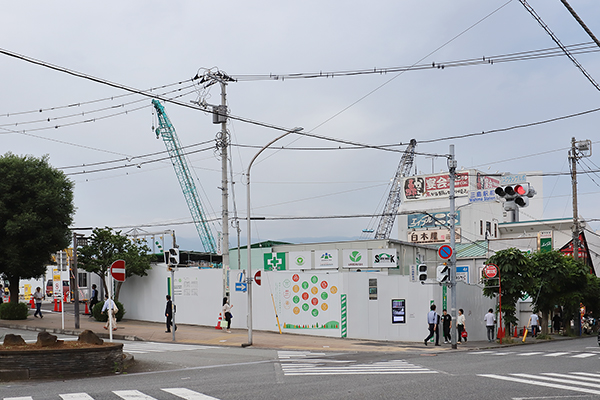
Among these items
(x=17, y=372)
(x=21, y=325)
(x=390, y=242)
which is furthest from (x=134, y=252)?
(x=17, y=372)

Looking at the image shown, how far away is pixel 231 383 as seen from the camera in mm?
12414

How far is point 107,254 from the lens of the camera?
103 feet

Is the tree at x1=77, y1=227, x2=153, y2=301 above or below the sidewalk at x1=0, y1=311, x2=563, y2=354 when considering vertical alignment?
above

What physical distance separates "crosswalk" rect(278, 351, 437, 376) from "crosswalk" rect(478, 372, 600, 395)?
194cm

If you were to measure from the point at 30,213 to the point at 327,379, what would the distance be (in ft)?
66.3

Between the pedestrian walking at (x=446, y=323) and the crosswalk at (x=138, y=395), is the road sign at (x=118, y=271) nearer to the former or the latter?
the crosswalk at (x=138, y=395)

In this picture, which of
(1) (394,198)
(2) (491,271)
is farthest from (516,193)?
(1) (394,198)

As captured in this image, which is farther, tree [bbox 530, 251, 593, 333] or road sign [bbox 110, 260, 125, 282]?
tree [bbox 530, 251, 593, 333]

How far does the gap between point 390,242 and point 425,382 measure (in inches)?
1080

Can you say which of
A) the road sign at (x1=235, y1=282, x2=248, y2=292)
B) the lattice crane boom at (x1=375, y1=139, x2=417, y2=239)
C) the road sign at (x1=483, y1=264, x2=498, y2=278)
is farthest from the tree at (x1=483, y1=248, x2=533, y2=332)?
Answer: the lattice crane boom at (x1=375, y1=139, x2=417, y2=239)

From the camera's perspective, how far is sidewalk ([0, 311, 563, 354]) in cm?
2384

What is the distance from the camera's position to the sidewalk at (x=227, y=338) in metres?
23.8

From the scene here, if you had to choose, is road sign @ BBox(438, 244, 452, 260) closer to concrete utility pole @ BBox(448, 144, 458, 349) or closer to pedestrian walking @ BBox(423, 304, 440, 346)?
concrete utility pole @ BBox(448, 144, 458, 349)

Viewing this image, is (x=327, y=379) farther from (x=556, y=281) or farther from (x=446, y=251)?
(x=556, y=281)
